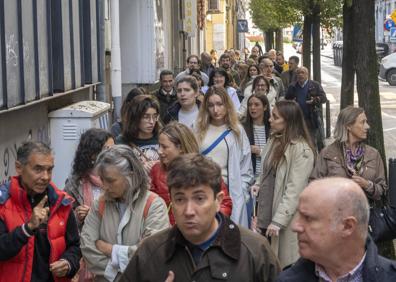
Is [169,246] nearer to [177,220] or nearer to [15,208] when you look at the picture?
[177,220]

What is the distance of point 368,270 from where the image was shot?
321 cm

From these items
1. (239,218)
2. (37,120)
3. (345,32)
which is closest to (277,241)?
(239,218)

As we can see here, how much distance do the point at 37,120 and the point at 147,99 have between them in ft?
7.71

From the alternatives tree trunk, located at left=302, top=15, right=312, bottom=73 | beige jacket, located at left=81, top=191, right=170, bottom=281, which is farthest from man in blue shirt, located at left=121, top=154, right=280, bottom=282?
tree trunk, located at left=302, top=15, right=312, bottom=73

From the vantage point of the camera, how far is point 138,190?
4910mm

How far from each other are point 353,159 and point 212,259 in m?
3.39

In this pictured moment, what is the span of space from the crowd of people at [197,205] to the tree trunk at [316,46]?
12847mm

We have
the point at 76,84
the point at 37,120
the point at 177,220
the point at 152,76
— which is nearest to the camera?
the point at 177,220

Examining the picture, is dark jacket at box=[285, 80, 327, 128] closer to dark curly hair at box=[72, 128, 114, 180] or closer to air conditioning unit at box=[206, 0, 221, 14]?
dark curly hair at box=[72, 128, 114, 180]

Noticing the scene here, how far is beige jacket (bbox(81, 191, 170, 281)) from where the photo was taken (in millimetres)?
4812

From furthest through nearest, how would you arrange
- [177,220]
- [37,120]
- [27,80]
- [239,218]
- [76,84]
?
[76,84] < [37,120] < [27,80] < [239,218] < [177,220]

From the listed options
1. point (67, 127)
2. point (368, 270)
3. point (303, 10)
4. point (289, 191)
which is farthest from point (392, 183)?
point (303, 10)

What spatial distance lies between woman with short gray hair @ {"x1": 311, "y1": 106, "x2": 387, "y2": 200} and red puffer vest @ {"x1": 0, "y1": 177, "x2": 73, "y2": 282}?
2.41m

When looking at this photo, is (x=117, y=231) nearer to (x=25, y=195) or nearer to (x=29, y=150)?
(x=25, y=195)
